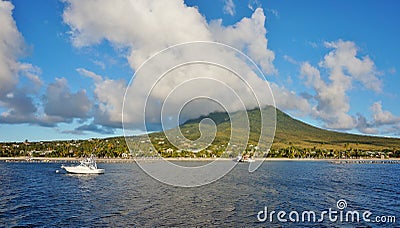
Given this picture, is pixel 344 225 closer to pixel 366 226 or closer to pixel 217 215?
pixel 366 226

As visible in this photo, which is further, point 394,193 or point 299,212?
point 394,193

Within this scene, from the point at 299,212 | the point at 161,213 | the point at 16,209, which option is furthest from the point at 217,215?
the point at 16,209

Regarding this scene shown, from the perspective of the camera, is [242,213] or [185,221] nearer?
[185,221]

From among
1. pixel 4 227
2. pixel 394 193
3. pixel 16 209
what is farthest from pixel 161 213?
pixel 394 193

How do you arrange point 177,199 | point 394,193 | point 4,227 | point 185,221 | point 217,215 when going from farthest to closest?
point 394,193 < point 177,199 < point 217,215 < point 185,221 < point 4,227

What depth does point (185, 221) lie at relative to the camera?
3291 centimetres

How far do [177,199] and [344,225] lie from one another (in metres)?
21.3

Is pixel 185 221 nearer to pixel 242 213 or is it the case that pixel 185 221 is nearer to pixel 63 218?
pixel 242 213

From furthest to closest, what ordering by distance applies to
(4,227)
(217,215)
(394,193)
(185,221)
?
(394,193) < (217,215) < (185,221) < (4,227)

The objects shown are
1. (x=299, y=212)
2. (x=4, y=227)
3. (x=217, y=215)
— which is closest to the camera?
(x=4, y=227)

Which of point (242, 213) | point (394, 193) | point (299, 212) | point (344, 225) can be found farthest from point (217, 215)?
point (394, 193)

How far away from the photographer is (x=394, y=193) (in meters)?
55.9

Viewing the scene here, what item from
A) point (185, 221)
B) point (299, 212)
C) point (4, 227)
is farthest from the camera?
point (299, 212)

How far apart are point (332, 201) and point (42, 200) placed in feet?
128
